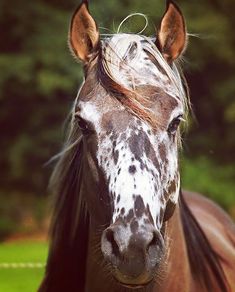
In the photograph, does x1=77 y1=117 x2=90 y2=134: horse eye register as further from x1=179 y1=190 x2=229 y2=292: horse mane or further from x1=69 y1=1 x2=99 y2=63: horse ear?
x1=179 y1=190 x2=229 y2=292: horse mane

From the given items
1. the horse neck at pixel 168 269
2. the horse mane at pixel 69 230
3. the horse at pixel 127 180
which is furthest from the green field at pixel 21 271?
the horse neck at pixel 168 269

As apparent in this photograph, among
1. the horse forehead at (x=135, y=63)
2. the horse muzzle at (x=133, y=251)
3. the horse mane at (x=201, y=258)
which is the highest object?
the horse forehead at (x=135, y=63)

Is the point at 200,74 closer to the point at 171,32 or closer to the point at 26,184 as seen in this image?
the point at 26,184

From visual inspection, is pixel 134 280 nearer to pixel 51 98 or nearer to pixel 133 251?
pixel 133 251

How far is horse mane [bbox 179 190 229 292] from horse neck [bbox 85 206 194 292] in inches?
3.2

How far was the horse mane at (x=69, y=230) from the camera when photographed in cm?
361

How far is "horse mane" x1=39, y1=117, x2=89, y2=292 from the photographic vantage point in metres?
3.61

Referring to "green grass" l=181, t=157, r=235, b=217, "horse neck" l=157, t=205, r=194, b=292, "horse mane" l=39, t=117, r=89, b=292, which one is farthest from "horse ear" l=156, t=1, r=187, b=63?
"green grass" l=181, t=157, r=235, b=217

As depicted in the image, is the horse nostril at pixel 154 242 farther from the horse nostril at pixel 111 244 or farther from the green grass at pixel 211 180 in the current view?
the green grass at pixel 211 180

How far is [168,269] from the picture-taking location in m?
3.43

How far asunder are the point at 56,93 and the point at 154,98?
14507 millimetres

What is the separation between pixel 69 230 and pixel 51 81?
1315cm

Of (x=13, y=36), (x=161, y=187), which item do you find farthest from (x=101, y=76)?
(x=13, y=36)

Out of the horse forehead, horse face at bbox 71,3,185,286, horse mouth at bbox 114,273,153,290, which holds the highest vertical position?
the horse forehead
